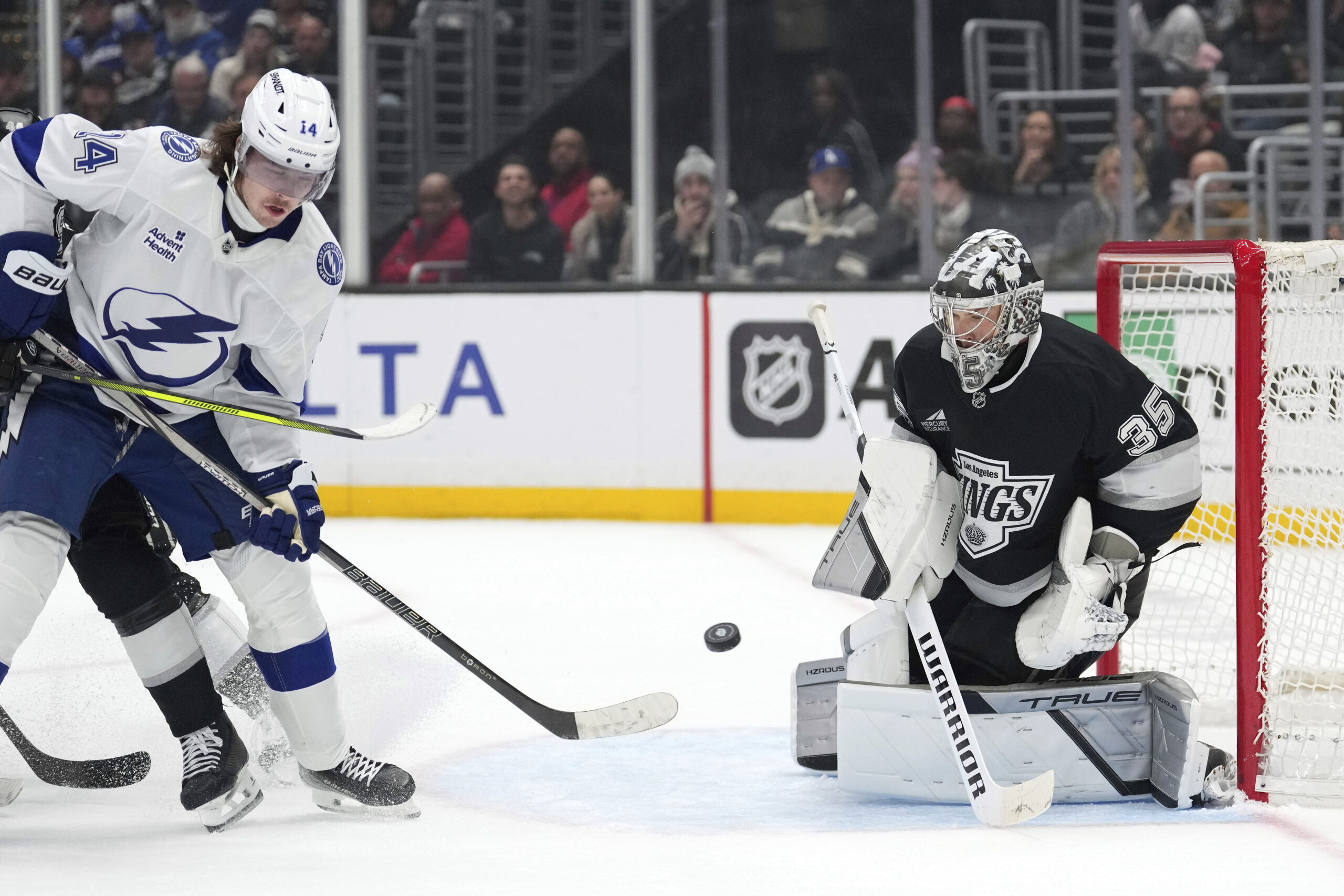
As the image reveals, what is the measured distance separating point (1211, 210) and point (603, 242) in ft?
6.95

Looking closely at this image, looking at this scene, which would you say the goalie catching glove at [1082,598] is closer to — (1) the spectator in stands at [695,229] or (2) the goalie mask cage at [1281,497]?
(2) the goalie mask cage at [1281,497]

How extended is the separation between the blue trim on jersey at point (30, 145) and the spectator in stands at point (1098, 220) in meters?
4.07

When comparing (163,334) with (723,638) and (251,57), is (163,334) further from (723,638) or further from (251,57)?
(251,57)

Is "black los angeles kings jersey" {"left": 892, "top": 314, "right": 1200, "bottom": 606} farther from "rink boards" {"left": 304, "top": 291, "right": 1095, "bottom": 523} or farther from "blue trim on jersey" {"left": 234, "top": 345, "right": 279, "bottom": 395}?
"rink boards" {"left": 304, "top": 291, "right": 1095, "bottom": 523}

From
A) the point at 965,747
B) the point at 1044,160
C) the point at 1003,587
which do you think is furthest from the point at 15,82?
the point at 965,747

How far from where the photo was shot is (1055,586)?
2361 millimetres

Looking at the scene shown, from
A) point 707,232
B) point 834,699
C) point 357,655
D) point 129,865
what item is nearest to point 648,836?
point 834,699

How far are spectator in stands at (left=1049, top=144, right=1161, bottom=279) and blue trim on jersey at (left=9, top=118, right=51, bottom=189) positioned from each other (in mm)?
4066

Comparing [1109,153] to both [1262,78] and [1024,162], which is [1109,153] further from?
[1262,78]

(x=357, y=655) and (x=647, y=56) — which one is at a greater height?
(x=647, y=56)

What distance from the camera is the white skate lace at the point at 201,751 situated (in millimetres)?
2324

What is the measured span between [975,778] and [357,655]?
1478 millimetres

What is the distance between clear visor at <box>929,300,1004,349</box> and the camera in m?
2.24

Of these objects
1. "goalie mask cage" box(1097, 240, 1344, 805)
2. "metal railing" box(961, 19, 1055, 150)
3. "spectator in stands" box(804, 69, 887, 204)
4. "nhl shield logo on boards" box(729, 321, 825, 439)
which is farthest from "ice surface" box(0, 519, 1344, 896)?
"metal railing" box(961, 19, 1055, 150)
